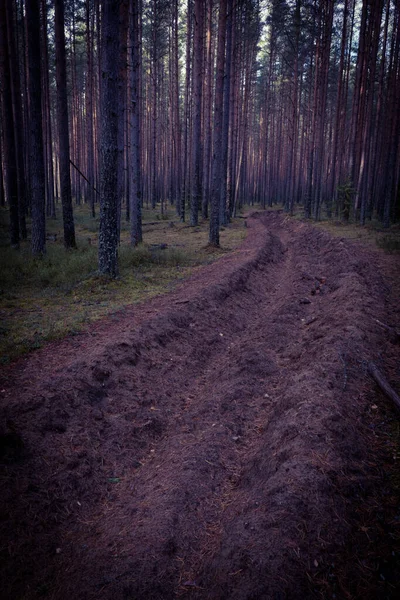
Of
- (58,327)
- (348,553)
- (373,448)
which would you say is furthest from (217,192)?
(348,553)

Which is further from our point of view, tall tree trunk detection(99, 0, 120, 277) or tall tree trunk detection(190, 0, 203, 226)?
tall tree trunk detection(190, 0, 203, 226)

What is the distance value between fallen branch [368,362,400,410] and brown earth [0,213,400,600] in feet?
0.36

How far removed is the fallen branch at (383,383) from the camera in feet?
13.0

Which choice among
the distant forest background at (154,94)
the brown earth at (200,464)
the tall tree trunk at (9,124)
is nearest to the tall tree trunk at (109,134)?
the distant forest background at (154,94)

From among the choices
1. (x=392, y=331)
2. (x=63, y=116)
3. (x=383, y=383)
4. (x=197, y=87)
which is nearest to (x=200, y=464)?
(x=383, y=383)

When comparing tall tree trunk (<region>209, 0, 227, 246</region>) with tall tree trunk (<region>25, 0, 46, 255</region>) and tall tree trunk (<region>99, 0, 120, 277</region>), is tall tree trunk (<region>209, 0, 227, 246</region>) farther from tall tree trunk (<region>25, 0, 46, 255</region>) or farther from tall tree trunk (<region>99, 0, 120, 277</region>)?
tall tree trunk (<region>25, 0, 46, 255</region>)

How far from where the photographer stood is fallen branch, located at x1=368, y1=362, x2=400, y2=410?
3.97 meters

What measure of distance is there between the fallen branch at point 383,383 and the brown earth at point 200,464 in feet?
0.36

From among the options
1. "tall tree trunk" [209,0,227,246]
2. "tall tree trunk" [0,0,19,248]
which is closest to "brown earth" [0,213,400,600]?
"tall tree trunk" [209,0,227,246]

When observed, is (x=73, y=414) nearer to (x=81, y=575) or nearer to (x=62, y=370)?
(x=62, y=370)

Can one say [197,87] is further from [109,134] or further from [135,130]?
[109,134]

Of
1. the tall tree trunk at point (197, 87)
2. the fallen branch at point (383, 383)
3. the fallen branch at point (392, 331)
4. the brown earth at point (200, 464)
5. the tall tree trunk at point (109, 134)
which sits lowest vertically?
the brown earth at point (200, 464)

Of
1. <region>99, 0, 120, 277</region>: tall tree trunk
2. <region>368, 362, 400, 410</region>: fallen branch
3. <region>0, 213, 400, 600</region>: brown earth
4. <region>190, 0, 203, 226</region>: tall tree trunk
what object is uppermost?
<region>190, 0, 203, 226</region>: tall tree trunk

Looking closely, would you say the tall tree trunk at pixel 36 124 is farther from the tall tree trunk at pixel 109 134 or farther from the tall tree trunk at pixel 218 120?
the tall tree trunk at pixel 218 120
